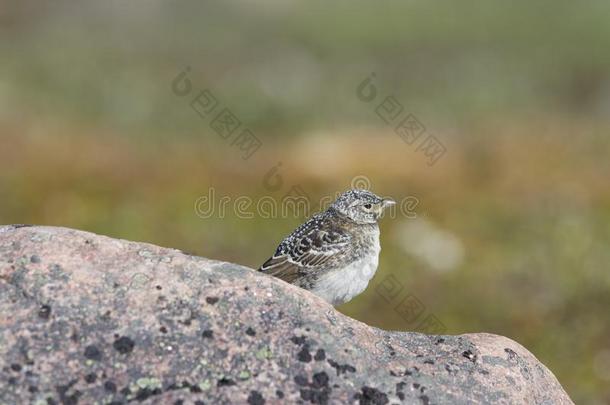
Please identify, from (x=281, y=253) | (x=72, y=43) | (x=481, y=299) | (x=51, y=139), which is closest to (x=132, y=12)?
(x=72, y=43)

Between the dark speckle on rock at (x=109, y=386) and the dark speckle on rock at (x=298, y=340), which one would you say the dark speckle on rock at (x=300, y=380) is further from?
the dark speckle on rock at (x=109, y=386)

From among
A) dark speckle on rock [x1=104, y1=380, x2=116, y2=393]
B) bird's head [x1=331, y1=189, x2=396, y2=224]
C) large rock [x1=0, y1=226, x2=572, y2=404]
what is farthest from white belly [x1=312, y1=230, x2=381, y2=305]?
dark speckle on rock [x1=104, y1=380, x2=116, y2=393]

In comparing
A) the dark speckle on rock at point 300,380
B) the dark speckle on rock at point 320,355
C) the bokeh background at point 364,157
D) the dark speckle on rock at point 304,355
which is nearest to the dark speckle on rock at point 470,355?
the dark speckle on rock at point 320,355

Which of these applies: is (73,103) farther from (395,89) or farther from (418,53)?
(418,53)

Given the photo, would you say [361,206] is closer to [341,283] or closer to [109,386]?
[341,283]

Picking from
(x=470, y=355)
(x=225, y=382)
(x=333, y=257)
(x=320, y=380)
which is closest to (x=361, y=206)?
(x=333, y=257)

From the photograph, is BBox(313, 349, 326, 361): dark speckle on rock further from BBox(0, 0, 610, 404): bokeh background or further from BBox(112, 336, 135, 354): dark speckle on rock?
BBox(0, 0, 610, 404): bokeh background

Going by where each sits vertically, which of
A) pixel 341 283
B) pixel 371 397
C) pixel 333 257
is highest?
pixel 333 257
